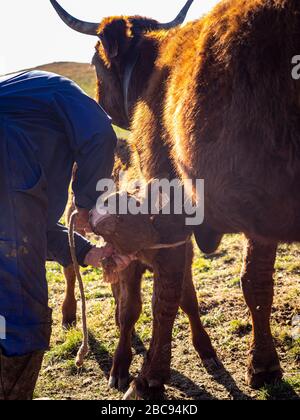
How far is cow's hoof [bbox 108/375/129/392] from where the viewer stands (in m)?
4.38

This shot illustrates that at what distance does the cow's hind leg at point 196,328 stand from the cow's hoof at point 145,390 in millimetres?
550

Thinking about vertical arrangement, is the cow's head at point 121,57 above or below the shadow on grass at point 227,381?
above

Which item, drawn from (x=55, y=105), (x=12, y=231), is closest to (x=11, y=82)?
(x=55, y=105)

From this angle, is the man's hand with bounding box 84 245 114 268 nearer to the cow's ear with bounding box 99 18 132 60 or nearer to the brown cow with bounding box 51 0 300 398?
the brown cow with bounding box 51 0 300 398

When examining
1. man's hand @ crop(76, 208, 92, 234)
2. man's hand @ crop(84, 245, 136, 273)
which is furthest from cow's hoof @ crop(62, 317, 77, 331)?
man's hand @ crop(76, 208, 92, 234)

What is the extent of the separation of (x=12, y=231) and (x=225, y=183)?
1.10 meters

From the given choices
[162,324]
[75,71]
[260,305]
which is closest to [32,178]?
[162,324]

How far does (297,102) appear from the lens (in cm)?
266

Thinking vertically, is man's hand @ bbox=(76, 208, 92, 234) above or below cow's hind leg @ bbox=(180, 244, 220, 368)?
above

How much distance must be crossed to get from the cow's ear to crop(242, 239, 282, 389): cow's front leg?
2.06 metres

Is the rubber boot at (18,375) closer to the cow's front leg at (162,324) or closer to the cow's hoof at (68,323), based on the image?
the cow's front leg at (162,324)

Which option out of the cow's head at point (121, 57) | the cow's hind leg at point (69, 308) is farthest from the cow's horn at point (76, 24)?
the cow's hind leg at point (69, 308)

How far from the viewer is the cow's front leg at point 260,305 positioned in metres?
4.18
